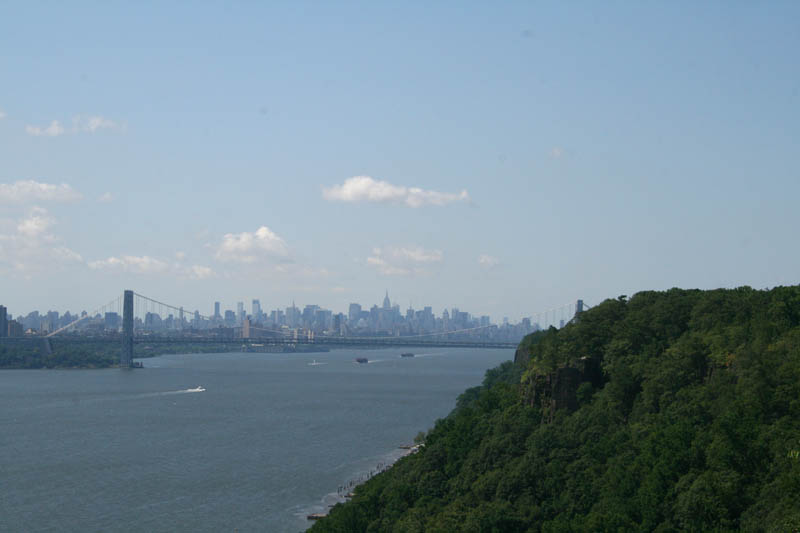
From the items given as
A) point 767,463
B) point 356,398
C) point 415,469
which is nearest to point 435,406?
point 356,398

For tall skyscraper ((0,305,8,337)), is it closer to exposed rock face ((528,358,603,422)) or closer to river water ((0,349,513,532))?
river water ((0,349,513,532))

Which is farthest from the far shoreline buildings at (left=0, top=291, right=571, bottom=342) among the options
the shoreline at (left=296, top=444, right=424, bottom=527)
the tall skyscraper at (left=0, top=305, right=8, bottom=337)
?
the shoreline at (left=296, top=444, right=424, bottom=527)

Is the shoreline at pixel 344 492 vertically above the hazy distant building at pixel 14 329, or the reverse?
the hazy distant building at pixel 14 329

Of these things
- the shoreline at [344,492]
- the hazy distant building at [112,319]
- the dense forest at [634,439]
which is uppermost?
the hazy distant building at [112,319]

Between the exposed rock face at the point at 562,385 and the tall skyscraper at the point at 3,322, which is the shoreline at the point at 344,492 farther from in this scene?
the tall skyscraper at the point at 3,322

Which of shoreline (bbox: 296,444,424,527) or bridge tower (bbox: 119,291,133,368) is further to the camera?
bridge tower (bbox: 119,291,133,368)

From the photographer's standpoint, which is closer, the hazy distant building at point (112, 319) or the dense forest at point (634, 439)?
the dense forest at point (634, 439)

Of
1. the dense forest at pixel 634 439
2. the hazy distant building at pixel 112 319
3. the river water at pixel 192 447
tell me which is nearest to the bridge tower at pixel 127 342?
the river water at pixel 192 447
